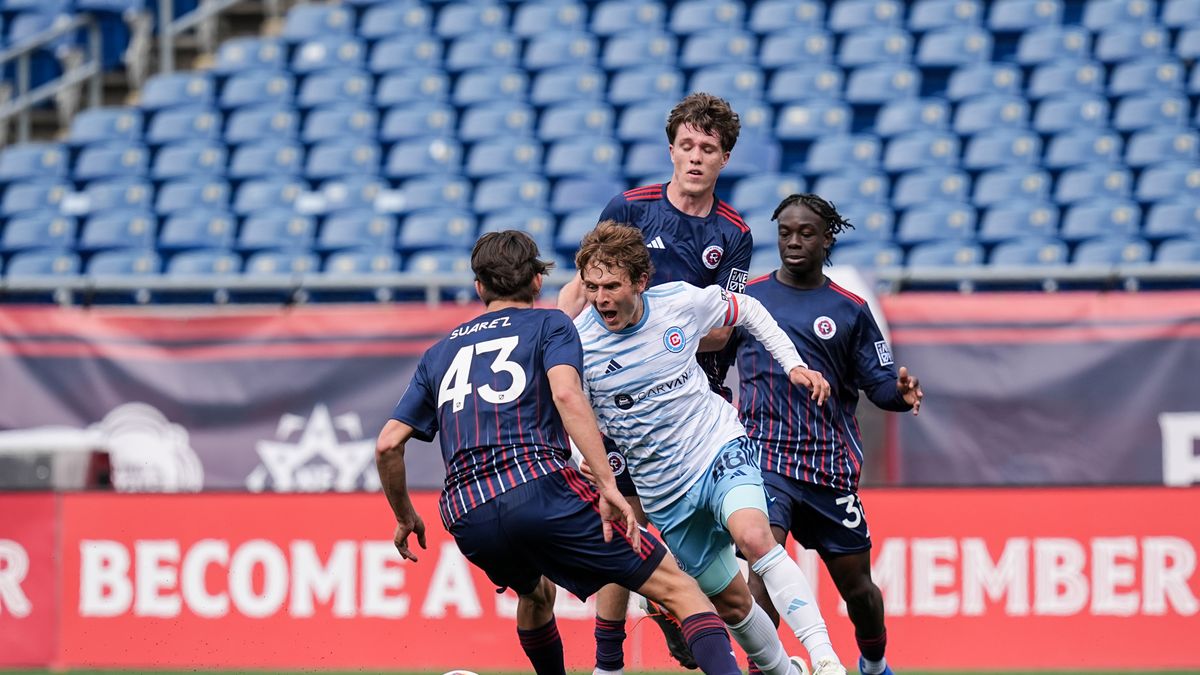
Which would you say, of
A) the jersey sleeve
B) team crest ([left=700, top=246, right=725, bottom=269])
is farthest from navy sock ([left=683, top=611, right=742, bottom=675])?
team crest ([left=700, top=246, right=725, bottom=269])

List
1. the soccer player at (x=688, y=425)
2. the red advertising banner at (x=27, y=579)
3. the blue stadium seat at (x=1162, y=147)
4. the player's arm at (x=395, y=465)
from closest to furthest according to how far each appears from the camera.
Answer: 1. the player's arm at (x=395, y=465)
2. the soccer player at (x=688, y=425)
3. the red advertising banner at (x=27, y=579)
4. the blue stadium seat at (x=1162, y=147)

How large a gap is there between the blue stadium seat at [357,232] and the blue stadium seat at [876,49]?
4845mm

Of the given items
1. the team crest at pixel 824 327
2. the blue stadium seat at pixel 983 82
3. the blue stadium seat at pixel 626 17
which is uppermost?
the blue stadium seat at pixel 626 17

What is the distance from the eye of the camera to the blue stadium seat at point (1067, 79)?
1452 centimetres

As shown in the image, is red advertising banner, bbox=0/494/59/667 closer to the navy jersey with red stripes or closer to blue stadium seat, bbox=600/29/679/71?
the navy jersey with red stripes

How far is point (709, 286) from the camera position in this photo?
6488 mm

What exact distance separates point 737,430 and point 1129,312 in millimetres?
5046

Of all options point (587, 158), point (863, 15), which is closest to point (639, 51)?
point (587, 158)

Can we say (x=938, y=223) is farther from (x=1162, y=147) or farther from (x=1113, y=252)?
(x=1162, y=147)

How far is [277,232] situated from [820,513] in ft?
28.4

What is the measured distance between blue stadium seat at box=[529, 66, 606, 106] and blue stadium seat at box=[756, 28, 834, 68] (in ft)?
5.53

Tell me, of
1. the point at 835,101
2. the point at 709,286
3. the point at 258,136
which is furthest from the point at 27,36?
the point at 709,286

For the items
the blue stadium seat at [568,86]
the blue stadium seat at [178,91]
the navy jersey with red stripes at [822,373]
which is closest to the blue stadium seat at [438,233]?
the blue stadium seat at [568,86]

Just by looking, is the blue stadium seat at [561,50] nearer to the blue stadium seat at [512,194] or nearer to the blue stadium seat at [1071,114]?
the blue stadium seat at [512,194]
